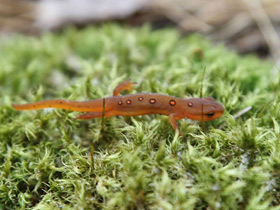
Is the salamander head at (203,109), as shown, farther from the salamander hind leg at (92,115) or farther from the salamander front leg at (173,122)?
the salamander hind leg at (92,115)

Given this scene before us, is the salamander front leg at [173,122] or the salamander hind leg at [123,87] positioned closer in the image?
the salamander front leg at [173,122]

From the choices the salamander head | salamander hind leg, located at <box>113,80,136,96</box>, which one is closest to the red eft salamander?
the salamander head

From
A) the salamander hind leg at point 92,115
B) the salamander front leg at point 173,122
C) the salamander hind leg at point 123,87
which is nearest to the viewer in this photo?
the salamander front leg at point 173,122

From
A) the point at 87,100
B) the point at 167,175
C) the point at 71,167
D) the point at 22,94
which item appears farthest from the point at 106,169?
the point at 22,94

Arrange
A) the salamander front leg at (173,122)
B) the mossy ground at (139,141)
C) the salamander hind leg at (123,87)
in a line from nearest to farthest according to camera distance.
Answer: the mossy ground at (139,141)
the salamander front leg at (173,122)
the salamander hind leg at (123,87)

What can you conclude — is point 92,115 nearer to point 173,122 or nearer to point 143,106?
point 143,106

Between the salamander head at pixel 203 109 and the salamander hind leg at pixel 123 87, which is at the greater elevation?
the salamander hind leg at pixel 123 87

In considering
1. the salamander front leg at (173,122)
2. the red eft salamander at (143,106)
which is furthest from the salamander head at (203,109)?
the salamander front leg at (173,122)

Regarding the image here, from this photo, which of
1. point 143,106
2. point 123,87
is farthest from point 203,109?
point 123,87
